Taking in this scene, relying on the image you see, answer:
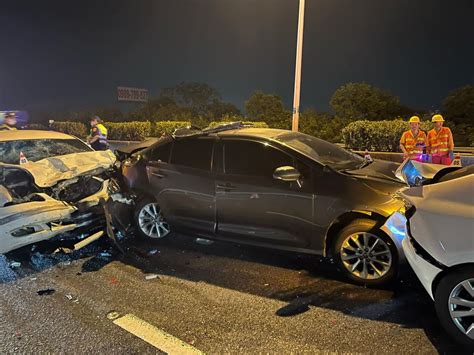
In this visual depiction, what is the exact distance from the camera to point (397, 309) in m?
3.37

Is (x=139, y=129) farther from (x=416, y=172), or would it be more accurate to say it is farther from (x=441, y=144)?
(x=416, y=172)

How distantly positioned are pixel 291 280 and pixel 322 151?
1.56m

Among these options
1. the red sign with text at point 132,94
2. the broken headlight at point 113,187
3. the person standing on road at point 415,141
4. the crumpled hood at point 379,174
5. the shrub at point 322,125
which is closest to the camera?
the crumpled hood at point 379,174

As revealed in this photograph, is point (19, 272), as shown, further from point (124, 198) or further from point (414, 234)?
point (414, 234)

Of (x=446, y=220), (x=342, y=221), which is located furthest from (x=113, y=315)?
(x=446, y=220)

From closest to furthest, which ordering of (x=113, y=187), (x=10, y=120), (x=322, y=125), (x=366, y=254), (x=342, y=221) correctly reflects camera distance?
(x=366, y=254) → (x=342, y=221) → (x=113, y=187) → (x=10, y=120) → (x=322, y=125)

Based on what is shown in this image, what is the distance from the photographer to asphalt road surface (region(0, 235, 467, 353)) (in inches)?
116

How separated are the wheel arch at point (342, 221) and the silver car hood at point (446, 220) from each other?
0.62 meters

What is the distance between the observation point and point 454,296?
2.76 metres

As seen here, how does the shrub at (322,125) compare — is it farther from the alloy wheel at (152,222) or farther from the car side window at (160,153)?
the alloy wheel at (152,222)

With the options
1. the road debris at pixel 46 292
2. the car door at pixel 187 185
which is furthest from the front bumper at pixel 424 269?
the road debris at pixel 46 292

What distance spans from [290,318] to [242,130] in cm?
245

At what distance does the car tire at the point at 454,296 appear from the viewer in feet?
8.87

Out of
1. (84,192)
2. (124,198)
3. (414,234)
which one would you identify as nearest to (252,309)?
(414,234)
